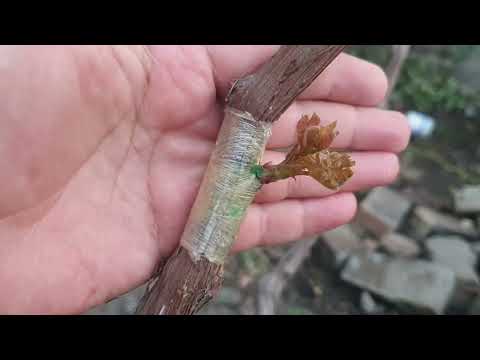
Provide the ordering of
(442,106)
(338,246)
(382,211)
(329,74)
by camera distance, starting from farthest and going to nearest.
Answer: (442,106) → (382,211) → (338,246) → (329,74)

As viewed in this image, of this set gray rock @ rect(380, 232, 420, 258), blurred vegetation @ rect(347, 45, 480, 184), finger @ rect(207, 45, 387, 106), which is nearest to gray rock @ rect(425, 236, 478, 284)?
gray rock @ rect(380, 232, 420, 258)

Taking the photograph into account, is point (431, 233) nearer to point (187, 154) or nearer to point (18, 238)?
point (187, 154)

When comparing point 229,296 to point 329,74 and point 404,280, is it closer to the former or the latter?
point 404,280

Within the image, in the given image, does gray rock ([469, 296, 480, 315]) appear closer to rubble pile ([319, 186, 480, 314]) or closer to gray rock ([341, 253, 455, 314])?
rubble pile ([319, 186, 480, 314])

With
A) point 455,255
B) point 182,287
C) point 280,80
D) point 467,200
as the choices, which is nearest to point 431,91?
point 467,200

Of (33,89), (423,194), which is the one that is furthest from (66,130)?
(423,194)

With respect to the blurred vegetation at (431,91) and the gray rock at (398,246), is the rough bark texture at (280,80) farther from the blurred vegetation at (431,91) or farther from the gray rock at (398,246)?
the blurred vegetation at (431,91)
